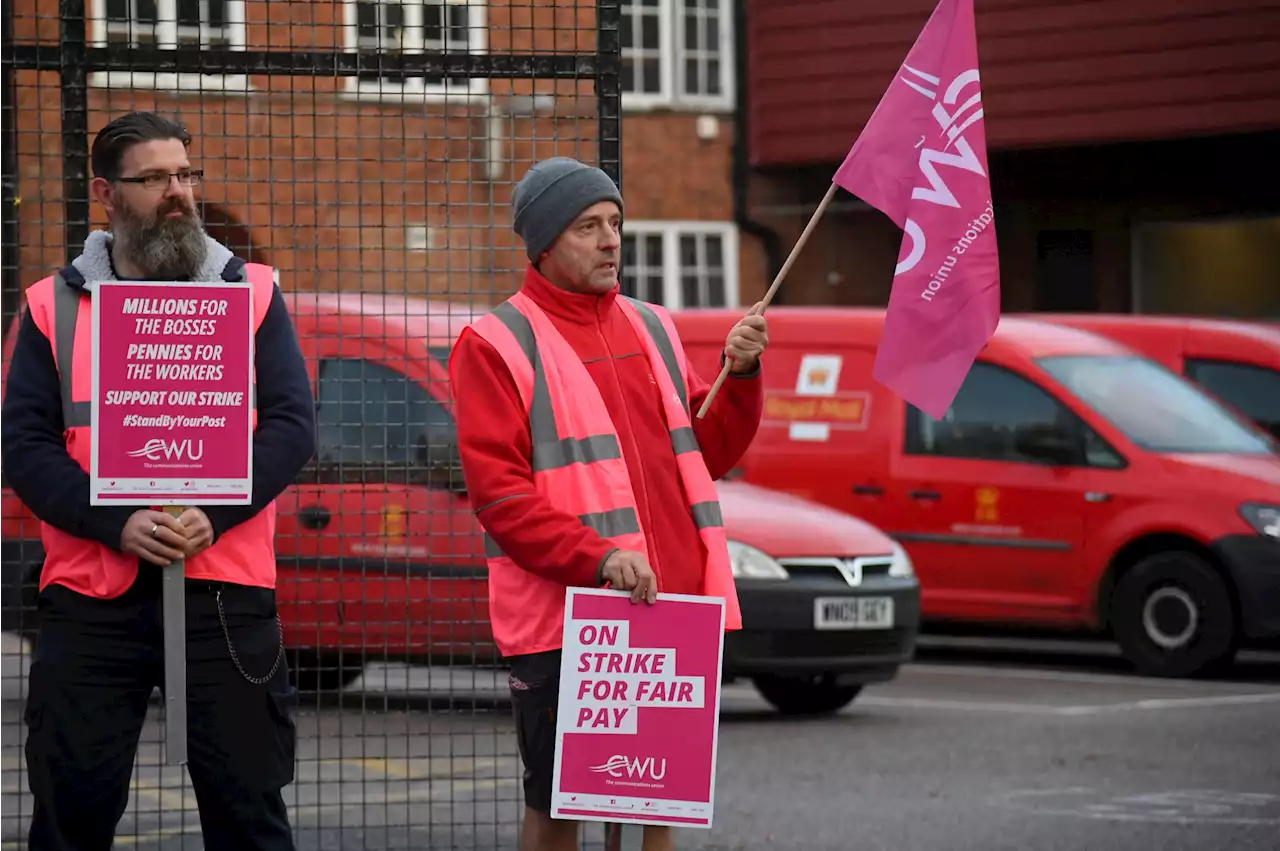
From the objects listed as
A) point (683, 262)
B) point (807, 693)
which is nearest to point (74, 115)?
point (807, 693)

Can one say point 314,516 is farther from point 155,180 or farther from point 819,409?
point 819,409

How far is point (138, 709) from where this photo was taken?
5.11 m

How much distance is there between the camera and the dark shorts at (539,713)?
5016mm

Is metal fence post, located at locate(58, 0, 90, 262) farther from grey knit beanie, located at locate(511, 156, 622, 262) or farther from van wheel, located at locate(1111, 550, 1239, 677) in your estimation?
van wheel, located at locate(1111, 550, 1239, 677)

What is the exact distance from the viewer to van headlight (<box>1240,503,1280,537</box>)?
510 inches

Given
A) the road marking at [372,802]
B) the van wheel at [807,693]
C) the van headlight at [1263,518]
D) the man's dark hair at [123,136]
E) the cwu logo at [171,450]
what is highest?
the man's dark hair at [123,136]

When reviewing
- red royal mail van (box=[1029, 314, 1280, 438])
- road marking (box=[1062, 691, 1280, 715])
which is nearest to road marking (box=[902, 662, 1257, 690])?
road marking (box=[1062, 691, 1280, 715])

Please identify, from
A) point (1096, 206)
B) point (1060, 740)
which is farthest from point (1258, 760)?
point (1096, 206)

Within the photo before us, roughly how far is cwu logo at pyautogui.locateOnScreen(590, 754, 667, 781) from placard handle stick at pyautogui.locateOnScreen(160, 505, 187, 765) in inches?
33.3

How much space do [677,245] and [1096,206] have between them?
420cm

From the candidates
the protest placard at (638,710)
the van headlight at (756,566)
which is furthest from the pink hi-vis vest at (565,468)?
the van headlight at (756,566)

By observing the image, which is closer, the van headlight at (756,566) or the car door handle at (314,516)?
the car door handle at (314,516)

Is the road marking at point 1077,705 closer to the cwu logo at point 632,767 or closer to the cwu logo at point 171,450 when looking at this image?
the cwu logo at point 632,767

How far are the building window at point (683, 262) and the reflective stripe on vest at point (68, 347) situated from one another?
63.8 feet
